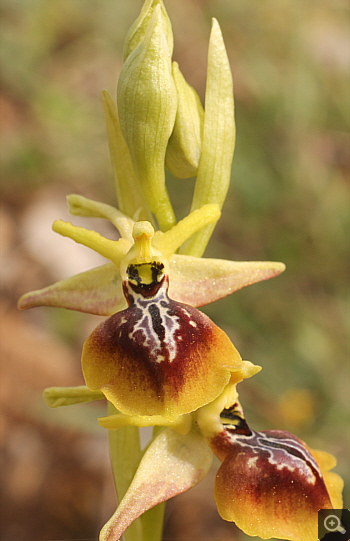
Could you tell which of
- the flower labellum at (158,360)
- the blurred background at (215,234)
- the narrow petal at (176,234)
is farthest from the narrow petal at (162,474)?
the blurred background at (215,234)

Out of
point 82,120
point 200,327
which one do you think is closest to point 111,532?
point 200,327

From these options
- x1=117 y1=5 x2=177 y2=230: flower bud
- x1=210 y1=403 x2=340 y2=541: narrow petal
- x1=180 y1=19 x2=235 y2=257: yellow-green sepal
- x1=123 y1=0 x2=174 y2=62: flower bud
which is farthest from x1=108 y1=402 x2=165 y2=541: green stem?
x1=123 y1=0 x2=174 y2=62: flower bud

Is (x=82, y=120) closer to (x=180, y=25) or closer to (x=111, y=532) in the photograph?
(x=180, y=25)

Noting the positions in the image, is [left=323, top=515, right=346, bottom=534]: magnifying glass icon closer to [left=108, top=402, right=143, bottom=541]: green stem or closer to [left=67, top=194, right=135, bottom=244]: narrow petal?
[left=108, top=402, right=143, bottom=541]: green stem

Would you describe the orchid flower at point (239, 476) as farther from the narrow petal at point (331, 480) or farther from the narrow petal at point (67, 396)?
the narrow petal at point (67, 396)

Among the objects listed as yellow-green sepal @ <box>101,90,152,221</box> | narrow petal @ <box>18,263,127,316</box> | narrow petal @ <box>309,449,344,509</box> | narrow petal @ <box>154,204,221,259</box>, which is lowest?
narrow petal @ <box>309,449,344,509</box>

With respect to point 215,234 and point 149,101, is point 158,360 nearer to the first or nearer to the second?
point 149,101
